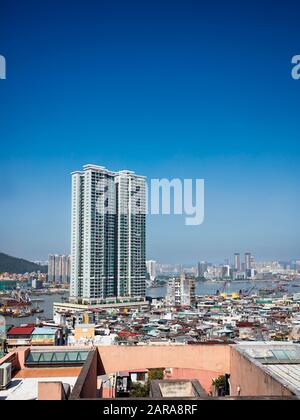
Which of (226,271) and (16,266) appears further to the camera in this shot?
(226,271)

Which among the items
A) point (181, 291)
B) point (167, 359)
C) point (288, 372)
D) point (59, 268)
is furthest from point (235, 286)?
point (288, 372)

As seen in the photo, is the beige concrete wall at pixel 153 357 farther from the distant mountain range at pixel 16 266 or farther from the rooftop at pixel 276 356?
the distant mountain range at pixel 16 266

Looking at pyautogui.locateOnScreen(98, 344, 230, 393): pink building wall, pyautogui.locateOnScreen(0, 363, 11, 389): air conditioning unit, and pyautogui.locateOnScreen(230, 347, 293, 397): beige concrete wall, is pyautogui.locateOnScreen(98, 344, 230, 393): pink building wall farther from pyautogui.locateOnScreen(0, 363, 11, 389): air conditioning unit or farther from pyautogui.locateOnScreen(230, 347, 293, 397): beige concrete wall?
pyautogui.locateOnScreen(0, 363, 11, 389): air conditioning unit

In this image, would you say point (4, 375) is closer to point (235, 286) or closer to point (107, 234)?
point (107, 234)

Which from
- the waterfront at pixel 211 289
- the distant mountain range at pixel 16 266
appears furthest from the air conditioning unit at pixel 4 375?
the waterfront at pixel 211 289

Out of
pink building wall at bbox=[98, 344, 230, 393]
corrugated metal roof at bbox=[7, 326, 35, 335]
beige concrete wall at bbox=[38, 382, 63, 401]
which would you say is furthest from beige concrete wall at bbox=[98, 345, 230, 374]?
corrugated metal roof at bbox=[7, 326, 35, 335]
